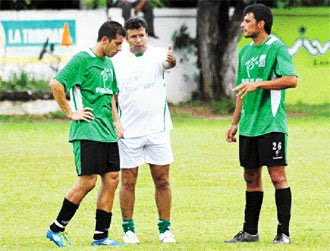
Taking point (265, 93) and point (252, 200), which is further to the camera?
point (252, 200)

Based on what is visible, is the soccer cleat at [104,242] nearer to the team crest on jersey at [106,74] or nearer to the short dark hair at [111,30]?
the team crest on jersey at [106,74]

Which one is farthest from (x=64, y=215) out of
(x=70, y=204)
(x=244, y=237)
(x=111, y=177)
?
(x=244, y=237)

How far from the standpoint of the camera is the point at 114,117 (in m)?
10.9

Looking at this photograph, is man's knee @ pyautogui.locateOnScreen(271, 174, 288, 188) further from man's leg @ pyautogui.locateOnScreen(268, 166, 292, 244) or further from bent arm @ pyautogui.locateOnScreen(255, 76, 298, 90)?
bent arm @ pyautogui.locateOnScreen(255, 76, 298, 90)

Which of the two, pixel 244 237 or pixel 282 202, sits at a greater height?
pixel 282 202

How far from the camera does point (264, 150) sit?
35.0 ft

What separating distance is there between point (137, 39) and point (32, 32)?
65.2ft

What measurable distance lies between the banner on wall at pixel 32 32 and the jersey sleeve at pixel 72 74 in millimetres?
19973

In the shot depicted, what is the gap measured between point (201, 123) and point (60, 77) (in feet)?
55.3

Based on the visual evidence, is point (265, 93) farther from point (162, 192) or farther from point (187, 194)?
point (187, 194)

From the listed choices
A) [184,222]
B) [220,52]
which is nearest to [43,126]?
[220,52]

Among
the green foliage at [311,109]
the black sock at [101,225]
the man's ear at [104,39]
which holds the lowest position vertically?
the green foliage at [311,109]

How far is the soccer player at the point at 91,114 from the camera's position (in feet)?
34.4

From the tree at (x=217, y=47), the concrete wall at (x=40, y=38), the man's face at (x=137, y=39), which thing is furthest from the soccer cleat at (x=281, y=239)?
the tree at (x=217, y=47)
